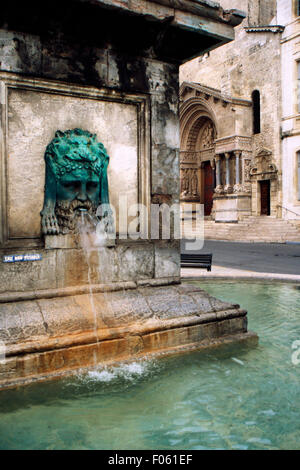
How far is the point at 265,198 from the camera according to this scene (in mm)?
26359

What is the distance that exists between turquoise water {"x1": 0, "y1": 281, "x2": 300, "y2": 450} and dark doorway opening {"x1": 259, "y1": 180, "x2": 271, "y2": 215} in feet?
76.7

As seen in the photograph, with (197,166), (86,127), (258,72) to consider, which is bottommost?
(86,127)

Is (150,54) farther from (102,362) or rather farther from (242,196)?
(242,196)

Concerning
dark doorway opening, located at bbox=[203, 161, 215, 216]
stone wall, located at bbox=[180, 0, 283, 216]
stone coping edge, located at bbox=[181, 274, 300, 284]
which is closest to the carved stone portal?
dark doorway opening, located at bbox=[203, 161, 215, 216]

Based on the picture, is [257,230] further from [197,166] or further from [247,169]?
[197,166]

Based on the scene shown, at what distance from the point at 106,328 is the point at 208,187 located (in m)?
29.3

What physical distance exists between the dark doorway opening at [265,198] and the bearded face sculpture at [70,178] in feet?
77.7

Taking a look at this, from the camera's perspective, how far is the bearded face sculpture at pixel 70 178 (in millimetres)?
3840

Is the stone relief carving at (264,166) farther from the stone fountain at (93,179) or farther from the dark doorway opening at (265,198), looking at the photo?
the stone fountain at (93,179)

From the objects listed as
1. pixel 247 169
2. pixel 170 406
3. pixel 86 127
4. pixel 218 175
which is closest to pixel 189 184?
pixel 218 175

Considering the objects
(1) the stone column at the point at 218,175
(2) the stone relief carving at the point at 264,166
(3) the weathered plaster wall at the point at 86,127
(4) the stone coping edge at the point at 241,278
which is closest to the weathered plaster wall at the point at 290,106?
(2) the stone relief carving at the point at 264,166

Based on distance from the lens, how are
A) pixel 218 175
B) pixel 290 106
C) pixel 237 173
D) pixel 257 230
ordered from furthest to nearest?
pixel 218 175
pixel 237 173
pixel 290 106
pixel 257 230

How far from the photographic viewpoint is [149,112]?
4.41 meters
